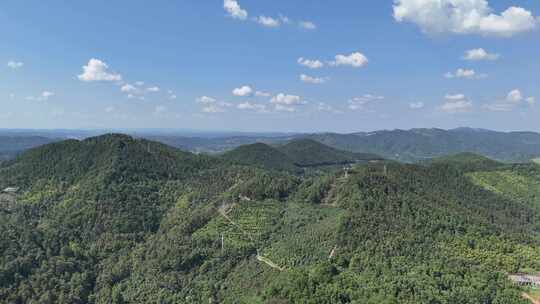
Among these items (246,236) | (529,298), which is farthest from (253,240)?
(529,298)

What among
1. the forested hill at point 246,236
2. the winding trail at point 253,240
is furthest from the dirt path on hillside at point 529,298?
the winding trail at point 253,240

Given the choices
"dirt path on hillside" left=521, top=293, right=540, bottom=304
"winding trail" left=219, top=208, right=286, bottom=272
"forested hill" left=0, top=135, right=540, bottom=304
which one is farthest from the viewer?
"winding trail" left=219, top=208, right=286, bottom=272

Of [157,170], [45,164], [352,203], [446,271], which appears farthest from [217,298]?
[45,164]

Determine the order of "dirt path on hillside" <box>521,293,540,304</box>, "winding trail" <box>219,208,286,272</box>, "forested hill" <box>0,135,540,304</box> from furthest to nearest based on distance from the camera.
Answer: "winding trail" <box>219,208,286,272</box>
"forested hill" <box>0,135,540,304</box>
"dirt path on hillside" <box>521,293,540,304</box>

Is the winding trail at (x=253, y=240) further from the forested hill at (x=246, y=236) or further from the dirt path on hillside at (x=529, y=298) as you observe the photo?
the dirt path on hillside at (x=529, y=298)

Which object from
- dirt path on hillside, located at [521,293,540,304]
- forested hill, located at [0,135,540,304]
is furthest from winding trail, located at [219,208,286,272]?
dirt path on hillside, located at [521,293,540,304]

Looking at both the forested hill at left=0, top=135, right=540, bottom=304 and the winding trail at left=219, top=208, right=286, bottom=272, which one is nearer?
the forested hill at left=0, top=135, right=540, bottom=304

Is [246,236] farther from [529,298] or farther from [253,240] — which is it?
[529,298]

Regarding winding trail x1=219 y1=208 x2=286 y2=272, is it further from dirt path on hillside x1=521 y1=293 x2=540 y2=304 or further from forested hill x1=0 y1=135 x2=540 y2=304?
dirt path on hillside x1=521 y1=293 x2=540 y2=304

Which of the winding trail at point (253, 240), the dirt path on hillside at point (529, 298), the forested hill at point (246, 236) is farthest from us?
the winding trail at point (253, 240)

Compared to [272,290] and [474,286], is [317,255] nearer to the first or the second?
[272,290]

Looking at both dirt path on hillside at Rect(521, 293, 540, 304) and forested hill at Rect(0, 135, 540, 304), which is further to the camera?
forested hill at Rect(0, 135, 540, 304)
